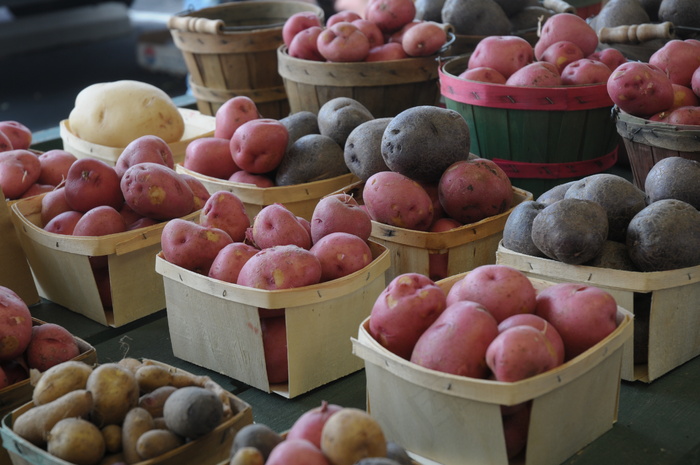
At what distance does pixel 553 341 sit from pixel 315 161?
1165mm

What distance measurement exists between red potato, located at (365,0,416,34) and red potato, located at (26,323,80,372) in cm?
187

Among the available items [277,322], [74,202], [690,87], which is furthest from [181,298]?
[690,87]

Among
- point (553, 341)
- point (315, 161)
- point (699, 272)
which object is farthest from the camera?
point (315, 161)

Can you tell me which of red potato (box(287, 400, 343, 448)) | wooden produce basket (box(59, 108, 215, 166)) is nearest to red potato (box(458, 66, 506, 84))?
wooden produce basket (box(59, 108, 215, 166))

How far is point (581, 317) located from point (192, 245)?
857 mm

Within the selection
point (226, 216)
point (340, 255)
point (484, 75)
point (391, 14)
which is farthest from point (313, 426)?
point (391, 14)

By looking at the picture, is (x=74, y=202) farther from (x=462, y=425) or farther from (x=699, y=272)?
(x=699, y=272)

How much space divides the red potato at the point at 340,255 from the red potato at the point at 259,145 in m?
0.67

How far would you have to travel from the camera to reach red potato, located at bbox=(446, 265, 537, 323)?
4.74 ft

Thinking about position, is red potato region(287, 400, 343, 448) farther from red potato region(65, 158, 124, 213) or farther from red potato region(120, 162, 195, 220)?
red potato region(65, 158, 124, 213)

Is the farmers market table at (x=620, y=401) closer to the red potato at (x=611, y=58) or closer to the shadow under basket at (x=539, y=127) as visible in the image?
the shadow under basket at (x=539, y=127)

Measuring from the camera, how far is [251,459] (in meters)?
1.08

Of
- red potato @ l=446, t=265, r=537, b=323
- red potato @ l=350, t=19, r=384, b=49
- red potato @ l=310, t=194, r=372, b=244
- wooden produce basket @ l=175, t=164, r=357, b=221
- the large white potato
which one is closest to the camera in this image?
red potato @ l=446, t=265, r=537, b=323

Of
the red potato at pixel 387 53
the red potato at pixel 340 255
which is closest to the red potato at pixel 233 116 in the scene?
the red potato at pixel 387 53
